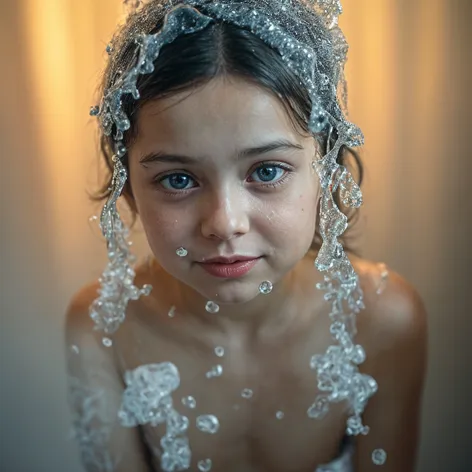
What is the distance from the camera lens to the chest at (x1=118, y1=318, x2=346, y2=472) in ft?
3.09

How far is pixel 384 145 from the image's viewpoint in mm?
1009

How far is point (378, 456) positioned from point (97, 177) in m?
0.64

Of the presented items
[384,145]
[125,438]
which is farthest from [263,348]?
[384,145]

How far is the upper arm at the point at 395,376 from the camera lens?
953 millimetres

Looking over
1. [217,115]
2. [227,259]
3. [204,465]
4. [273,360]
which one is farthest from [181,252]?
[204,465]

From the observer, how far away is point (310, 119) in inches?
29.2

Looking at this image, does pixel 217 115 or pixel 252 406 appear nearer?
pixel 217 115

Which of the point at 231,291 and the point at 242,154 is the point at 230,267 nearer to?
the point at 231,291

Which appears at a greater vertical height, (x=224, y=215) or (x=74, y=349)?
(x=224, y=215)

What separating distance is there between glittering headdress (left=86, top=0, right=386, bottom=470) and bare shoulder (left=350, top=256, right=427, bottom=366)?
0.02 metres

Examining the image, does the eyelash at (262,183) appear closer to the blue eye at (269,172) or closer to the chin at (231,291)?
the blue eye at (269,172)


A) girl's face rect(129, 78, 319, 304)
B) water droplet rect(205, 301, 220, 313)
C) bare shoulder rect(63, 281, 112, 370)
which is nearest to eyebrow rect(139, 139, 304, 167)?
girl's face rect(129, 78, 319, 304)

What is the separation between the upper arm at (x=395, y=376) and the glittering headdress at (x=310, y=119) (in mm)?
21

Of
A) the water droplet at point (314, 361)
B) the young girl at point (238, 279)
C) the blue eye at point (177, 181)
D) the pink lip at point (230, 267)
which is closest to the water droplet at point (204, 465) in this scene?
the young girl at point (238, 279)
